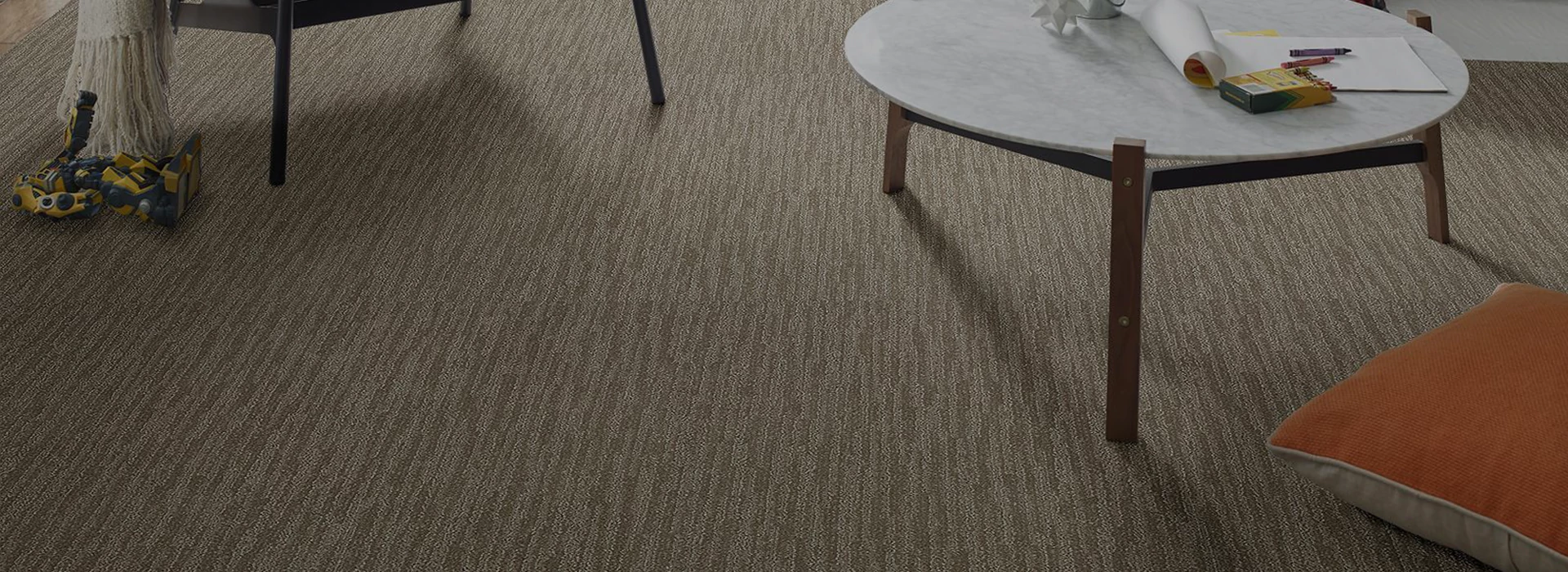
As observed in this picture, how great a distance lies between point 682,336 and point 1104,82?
678mm

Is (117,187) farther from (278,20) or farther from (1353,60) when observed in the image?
(1353,60)

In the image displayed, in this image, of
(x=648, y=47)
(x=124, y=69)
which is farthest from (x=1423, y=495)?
(x=124, y=69)

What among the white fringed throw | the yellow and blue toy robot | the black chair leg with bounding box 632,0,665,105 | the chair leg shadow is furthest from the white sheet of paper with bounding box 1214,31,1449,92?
the white fringed throw

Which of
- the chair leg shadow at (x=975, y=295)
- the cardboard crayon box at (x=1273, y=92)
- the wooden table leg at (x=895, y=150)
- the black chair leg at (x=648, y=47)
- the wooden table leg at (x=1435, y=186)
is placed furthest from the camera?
the black chair leg at (x=648, y=47)

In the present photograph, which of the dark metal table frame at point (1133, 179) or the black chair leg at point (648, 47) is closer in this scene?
the dark metal table frame at point (1133, 179)

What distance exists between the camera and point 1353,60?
5.91 feet

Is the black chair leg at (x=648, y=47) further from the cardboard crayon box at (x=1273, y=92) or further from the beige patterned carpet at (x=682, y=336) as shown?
the cardboard crayon box at (x=1273, y=92)

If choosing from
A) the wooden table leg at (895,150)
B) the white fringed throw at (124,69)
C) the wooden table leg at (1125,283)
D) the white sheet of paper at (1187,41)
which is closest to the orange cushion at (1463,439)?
the wooden table leg at (1125,283)

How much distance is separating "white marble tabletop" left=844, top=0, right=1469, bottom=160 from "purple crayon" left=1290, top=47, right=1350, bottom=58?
11cm

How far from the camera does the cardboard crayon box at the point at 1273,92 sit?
163 cm

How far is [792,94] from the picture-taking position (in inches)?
107

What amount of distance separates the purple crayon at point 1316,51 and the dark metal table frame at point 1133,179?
0.14 metres

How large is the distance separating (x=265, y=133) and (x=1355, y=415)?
2.01 metres

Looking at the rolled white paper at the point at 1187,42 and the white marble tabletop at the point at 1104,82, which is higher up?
the rolled white paper at the point at 1187,42
